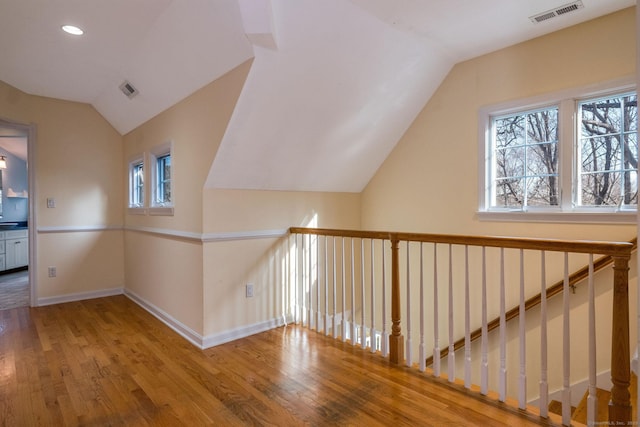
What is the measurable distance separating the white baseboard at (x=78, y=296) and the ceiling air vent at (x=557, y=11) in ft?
17.4

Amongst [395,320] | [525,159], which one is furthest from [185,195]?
[525,159]

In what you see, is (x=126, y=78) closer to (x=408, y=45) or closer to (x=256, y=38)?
(x=256, y=38)

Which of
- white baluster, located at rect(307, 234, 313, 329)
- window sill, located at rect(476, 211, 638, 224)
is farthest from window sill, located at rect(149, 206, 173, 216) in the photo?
window sill, located at rect(476, 211, 638, 224)

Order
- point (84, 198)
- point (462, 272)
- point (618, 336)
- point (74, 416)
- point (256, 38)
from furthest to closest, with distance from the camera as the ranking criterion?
point (84, 198), point (462, 272), point (256, 38), point (74, 416), point (618, 336)

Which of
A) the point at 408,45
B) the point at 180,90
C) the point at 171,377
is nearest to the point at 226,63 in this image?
the point at 180,90

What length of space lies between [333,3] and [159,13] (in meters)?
1.24

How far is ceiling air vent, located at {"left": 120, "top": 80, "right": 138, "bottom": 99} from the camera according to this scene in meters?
3.50

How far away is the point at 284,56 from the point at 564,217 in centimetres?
240

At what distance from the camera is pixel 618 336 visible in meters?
1.57

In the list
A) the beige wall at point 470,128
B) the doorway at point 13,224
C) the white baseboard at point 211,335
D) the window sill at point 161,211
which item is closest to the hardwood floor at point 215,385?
the white baseboard at point 211,335

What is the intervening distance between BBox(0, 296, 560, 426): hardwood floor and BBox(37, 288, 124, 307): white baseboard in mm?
1001

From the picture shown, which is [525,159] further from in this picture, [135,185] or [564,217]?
[135,185]

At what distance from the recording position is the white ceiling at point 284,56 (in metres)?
2.30

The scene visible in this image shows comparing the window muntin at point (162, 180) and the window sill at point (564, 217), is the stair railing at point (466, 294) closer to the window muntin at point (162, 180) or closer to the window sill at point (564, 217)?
the window sill at point (564, 217)
